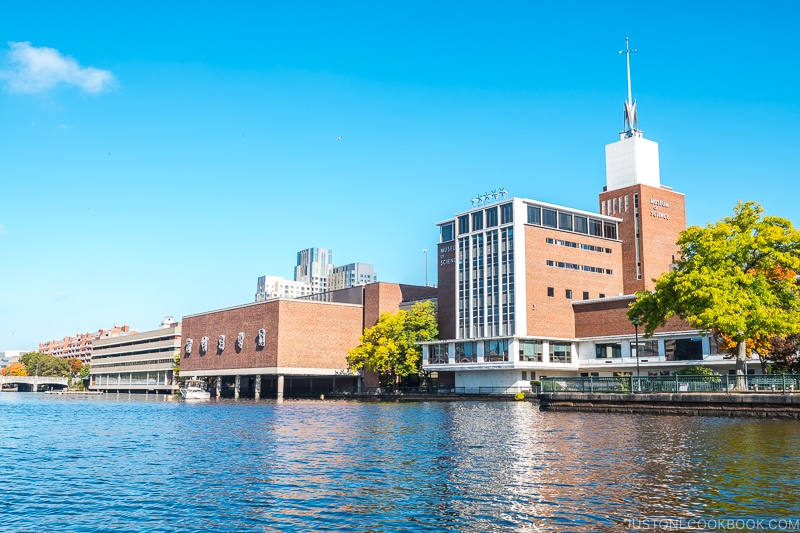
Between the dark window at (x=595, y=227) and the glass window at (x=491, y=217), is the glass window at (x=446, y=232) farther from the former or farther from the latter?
the dark window at (x=595, y=227)

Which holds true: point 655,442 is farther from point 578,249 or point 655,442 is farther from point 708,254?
point 578,249

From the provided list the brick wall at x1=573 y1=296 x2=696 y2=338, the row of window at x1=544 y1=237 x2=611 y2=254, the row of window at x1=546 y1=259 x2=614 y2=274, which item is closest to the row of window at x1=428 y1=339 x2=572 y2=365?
the brick wall at x1=573 y1=296 x2=696 y2=338

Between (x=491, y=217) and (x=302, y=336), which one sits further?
(x=302, y=336)

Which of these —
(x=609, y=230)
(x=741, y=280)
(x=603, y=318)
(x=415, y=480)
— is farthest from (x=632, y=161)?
(x=415, y=480)

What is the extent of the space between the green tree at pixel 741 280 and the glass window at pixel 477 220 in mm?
48292

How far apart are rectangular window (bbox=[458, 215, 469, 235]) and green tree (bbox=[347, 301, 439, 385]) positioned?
12.1 metres

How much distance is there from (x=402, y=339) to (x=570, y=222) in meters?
29.1

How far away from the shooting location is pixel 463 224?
109 metres

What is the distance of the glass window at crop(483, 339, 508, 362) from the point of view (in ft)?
325

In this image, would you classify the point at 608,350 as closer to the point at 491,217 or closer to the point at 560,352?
the point at 560,352

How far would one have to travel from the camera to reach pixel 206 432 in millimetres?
44562

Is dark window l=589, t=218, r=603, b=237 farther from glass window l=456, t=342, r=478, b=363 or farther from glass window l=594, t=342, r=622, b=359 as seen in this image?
glass window l=456, t=342, r=478, b=363

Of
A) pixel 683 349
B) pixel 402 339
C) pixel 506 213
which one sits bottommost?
pixel 683 349

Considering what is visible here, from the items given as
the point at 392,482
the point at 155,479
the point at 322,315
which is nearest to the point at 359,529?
the point at 392,482
